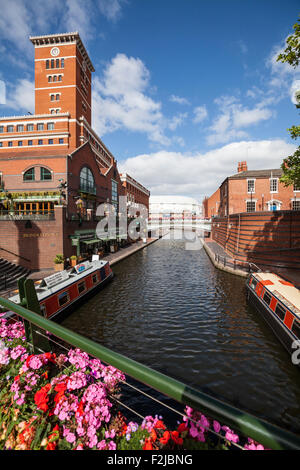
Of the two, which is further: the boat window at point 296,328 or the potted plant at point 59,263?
the potted plant at point 59,263

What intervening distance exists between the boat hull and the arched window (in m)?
25.9

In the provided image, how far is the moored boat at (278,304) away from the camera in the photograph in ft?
31.7

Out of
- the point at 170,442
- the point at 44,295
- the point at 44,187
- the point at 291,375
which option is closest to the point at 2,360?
the point at 170,442

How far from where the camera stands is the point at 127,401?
23.8ft

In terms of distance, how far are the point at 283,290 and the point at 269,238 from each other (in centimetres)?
1088

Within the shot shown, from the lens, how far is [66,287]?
43.9 feet

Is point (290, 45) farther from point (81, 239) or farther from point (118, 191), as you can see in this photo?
point (118, 191)

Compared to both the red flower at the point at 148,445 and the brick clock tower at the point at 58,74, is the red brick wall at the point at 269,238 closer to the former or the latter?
the red flower at the point at 148,445

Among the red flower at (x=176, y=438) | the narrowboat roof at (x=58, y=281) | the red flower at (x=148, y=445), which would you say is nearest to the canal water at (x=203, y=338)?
the narrowboat roof at (x=58, y=281)

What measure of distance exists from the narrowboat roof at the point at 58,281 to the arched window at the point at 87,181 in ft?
57.3

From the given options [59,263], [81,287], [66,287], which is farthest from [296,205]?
[66,287]

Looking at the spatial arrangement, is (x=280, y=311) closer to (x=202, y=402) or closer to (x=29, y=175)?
(x=202, y=402)

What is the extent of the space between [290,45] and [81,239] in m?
23.1
